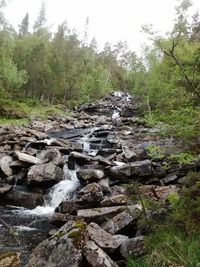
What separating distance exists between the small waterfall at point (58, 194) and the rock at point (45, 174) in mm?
332

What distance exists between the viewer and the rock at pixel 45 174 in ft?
50.7

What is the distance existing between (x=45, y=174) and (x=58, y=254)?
8.50 metres

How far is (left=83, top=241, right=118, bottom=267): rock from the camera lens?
22.7 ft

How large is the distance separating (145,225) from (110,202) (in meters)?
3.61

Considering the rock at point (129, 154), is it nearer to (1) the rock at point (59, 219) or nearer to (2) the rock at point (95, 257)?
(1) the rock at point (59, 219)

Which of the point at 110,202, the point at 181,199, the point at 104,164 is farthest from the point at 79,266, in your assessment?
the point at 104,164

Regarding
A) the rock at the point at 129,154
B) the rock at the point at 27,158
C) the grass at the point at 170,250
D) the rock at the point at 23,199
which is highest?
the grass at the point at 170,250

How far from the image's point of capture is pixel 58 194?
50.6ft

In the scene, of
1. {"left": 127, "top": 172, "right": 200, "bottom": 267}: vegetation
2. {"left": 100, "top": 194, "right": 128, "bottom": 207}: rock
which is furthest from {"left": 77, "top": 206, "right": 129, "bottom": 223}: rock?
{"left": 127, "top": 172, "right": 200, "bottom": 267}: vegetation

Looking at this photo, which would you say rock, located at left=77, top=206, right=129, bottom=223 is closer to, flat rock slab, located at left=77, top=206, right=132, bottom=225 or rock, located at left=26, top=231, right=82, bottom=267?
flat rock slab, located at left=77, top=206, right=132, bottom=225

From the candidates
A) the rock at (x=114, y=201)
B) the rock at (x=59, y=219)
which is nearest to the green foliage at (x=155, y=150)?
the rock at (x=114, y=201)

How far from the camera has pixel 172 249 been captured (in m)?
6.48

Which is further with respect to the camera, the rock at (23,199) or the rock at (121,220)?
the rock at (23,199)

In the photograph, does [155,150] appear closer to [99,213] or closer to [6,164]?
[99,213]
